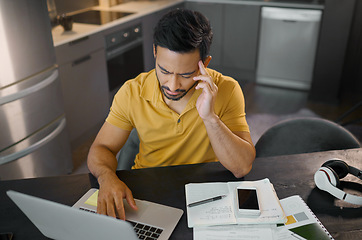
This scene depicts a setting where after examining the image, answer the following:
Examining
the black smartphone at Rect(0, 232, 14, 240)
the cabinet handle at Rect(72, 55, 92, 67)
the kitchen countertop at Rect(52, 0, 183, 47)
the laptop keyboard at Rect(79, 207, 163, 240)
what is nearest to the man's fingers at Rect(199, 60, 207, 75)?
the laptop keyboard at Rect(79, 207, 163, 240)

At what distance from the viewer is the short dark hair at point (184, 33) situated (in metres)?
1.35

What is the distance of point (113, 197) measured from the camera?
4.06 feet

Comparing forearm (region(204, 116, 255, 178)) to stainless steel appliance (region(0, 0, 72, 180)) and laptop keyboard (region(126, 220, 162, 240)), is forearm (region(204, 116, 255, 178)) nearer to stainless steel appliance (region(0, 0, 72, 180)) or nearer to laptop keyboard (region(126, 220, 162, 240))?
laptop keyboard (region(126, 220, 162, 240))

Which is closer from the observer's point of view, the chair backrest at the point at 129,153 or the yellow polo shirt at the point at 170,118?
the yellow polo shirt at the point at 170,118

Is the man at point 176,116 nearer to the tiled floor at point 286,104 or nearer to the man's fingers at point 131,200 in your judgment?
the man's fingers at point 131,200

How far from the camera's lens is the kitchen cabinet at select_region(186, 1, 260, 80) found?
415 cm

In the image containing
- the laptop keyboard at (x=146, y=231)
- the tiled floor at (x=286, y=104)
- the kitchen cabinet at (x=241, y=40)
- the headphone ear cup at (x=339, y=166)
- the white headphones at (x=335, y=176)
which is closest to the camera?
the laptop keyboard at (x=146, y=231)

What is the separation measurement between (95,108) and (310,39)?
7.42ft

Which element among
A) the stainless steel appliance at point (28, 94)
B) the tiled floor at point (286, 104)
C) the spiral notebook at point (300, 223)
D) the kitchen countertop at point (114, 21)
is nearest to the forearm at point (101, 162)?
the spiral notebook at point (300, 223)

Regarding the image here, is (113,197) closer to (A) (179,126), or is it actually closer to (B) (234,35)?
(A) (179,126)

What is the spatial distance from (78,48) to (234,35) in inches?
78.5

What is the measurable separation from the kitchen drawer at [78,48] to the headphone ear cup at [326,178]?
2018mm

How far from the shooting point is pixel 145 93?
159 centimetres

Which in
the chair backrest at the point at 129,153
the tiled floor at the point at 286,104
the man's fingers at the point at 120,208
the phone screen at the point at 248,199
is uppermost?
the man's fingers at the point at 120,208
